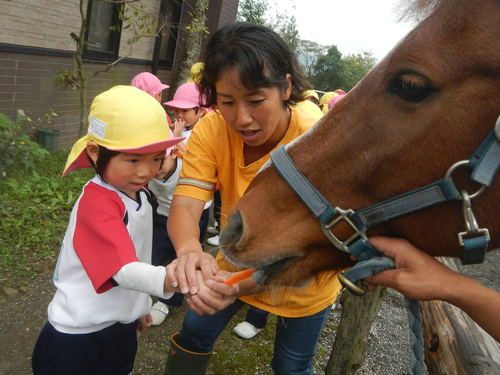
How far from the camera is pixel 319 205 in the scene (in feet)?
4.18

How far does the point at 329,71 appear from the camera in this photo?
1809cm

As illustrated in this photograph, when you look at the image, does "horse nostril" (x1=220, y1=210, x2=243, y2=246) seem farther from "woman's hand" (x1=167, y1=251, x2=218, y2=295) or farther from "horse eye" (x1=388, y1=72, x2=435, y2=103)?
"horse eye" (x1=388, y1=72, x2=435, y2=103)

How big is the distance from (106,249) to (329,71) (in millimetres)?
17855

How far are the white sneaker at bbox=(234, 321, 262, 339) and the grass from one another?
1.72 m

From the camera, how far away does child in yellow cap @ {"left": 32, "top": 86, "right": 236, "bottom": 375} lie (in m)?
1.52

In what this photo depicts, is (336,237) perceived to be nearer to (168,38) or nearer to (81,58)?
(81,58)

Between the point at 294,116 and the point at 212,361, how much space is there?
1.92 metres

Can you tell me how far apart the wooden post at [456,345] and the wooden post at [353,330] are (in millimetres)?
429

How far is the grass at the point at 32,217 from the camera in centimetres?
348

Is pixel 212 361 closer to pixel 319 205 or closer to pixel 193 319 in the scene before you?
pixel 193 319

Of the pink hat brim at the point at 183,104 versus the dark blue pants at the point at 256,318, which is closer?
the dark blue pants at the point at 256,318

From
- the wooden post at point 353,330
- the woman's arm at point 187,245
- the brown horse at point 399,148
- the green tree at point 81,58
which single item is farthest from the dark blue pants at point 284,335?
the green tree at point 81,58

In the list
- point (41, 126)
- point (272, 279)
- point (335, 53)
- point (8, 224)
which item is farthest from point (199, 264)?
point (335, 53)

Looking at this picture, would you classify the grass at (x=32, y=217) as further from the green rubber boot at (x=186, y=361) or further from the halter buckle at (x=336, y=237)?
the halter buckle at (x=336, y=237)
